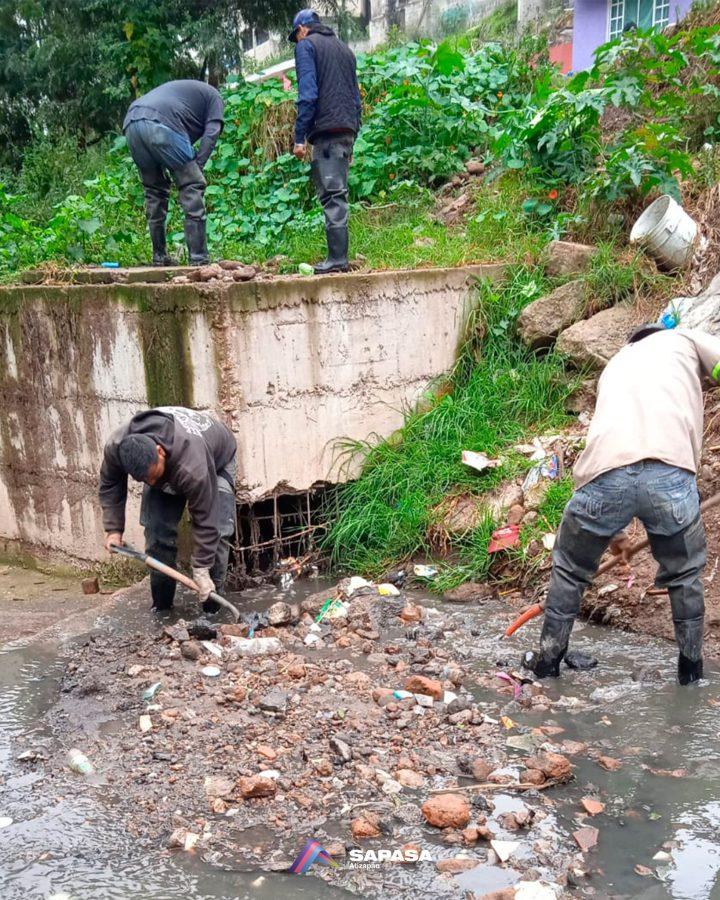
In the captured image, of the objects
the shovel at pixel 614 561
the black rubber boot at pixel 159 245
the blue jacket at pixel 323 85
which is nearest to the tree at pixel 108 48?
the black rubber boot at pixel 159 245

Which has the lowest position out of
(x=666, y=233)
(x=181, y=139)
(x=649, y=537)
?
(x=649, y=537)

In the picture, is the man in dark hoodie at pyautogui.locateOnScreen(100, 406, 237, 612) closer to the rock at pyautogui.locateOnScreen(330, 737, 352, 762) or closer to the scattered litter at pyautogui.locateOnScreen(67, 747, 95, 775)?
the scattered litter at pyautogui.locateOnScreen(67, 747, 95, 775)

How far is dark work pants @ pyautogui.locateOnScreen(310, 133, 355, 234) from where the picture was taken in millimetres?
6449

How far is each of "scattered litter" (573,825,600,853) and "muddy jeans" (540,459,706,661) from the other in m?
1.20

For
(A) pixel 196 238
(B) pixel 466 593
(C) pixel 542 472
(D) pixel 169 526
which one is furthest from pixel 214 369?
(C) pixel 542 472

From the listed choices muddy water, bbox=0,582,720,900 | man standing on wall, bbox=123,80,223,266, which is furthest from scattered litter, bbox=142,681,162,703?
man standing on wall, bbox=123,80,223,266

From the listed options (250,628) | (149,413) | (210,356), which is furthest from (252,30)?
→ (250,628)

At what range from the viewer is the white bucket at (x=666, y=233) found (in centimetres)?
654

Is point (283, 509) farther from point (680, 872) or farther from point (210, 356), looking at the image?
point (680, 872)

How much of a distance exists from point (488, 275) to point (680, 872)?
4.81 m

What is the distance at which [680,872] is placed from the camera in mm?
2959

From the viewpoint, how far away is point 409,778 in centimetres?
346

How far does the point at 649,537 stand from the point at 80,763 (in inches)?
101

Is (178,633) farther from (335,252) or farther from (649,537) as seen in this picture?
(335,252)
